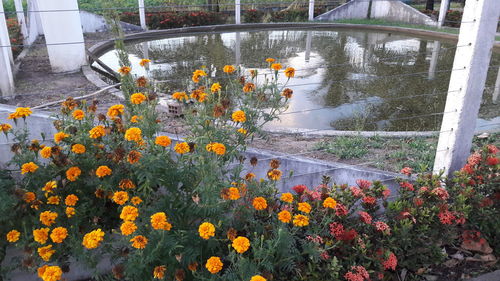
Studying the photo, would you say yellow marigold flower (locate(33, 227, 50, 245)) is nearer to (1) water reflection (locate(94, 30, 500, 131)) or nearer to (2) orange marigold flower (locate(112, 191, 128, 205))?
(2) orange marigold flower (locate(112, 191, 128, 205))

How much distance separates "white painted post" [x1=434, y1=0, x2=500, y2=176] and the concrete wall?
13282 mm

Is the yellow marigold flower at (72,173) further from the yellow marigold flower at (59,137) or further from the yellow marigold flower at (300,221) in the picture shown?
the yellow marigold flower at (300,221)

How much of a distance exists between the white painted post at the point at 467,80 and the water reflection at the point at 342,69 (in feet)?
1.39

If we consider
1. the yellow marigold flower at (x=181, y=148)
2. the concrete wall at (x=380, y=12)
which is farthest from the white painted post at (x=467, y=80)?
the concrete wall at (x=380, y=12)

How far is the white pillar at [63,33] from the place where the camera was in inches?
219

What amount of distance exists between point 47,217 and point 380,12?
652 inches

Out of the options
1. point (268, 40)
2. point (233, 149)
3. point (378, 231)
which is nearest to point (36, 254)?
point (233, 149)

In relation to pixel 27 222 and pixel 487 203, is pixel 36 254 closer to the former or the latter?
pixel 27 222

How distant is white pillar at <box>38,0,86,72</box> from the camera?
5.56 metres

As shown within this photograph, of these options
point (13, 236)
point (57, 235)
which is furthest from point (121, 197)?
point (13, 236)

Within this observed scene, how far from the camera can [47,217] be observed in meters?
1.61

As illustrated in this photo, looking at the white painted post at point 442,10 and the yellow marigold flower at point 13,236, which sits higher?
the white painted post at point 442,10

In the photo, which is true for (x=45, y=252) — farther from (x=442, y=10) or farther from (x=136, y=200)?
(x=442, y=10)

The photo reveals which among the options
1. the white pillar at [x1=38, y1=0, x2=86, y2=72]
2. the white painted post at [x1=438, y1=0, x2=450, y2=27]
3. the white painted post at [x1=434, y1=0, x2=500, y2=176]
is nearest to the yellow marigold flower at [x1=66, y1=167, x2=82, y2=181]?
the white painted post at [x1=434, y1=0, x2=500, y2=176]
